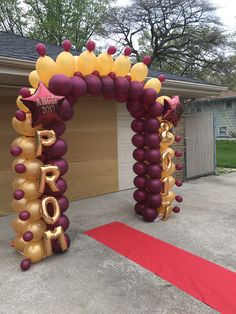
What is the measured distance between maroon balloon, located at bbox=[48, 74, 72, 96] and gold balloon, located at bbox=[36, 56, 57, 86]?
10 centimetres

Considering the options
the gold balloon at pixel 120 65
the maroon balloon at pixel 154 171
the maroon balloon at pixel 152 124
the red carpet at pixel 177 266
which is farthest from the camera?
the maroon balloon at pixel 154 171

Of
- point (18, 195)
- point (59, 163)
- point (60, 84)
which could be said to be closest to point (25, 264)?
point (18, 195)

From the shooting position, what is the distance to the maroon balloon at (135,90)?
15.2 ft

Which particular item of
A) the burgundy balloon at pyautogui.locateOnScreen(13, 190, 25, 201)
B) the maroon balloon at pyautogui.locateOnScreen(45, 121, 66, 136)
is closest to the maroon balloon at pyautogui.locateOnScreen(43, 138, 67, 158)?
the maroon balloon at pyautogui.locateOnScreen(45, 121, 66, 136)

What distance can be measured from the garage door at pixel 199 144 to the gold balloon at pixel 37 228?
6013 millimetres

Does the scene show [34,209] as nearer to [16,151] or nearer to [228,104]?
[16,151]

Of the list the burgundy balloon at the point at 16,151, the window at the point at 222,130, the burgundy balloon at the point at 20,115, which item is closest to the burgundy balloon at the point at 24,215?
the burgundy balloon at the point at 16,151

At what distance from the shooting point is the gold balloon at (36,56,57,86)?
387cm

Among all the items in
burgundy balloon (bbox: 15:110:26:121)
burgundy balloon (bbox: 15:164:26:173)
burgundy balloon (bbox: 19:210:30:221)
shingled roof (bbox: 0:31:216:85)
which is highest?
shingled roof (bbox: 0:31:216:85)

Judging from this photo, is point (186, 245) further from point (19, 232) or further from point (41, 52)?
point (41, 52)

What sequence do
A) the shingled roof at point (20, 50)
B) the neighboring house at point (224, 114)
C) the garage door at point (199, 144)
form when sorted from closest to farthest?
the shingled roof at point (20, 50), the garage door at point (199, 144), the neighboring house at point (224, 114)

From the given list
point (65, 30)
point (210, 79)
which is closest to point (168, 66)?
point (210, 79)

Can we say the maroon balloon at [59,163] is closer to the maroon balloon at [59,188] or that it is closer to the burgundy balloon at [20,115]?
the maroon balloon at [59,188]

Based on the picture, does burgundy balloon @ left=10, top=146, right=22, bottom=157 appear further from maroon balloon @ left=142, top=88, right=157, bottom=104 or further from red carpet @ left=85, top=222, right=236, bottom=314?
maroon balloon @ left=142, top=88, right=157, bottom=104
